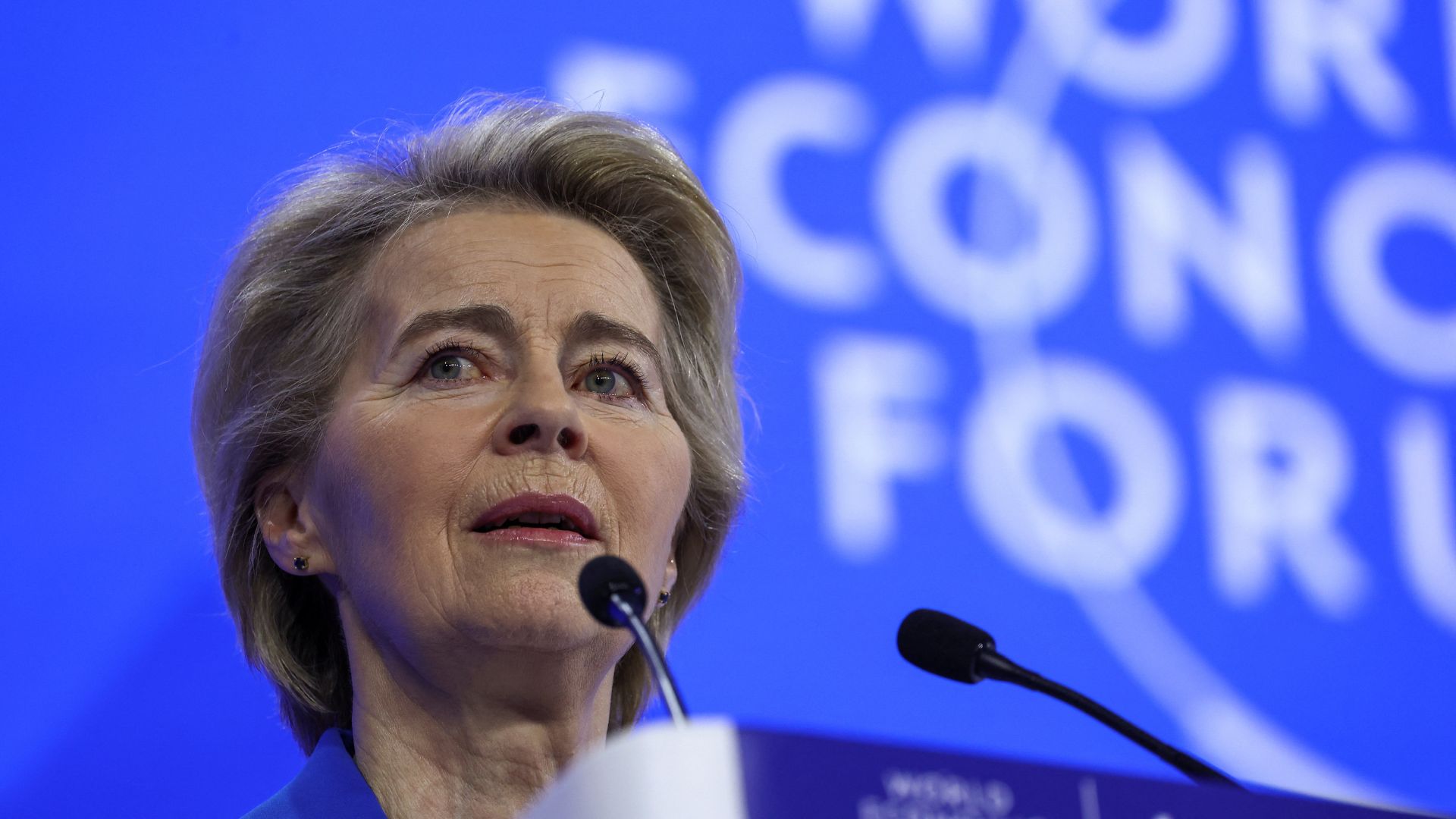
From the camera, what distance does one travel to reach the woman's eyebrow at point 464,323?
5.53 ft

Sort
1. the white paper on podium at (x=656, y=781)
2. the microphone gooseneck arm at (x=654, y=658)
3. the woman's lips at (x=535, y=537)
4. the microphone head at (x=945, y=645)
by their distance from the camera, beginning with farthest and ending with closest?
1. the woman's lips at (x=535, y=537)
2. the microphone head at (x=945, y=645)
3. the microphone gooseneck arm at (x=654, y=658)
4. the white paper on podium at (x=656, y=781)

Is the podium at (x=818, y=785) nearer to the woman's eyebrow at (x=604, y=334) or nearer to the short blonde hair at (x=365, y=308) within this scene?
the woman's eyebrow at (x=604, y=334)

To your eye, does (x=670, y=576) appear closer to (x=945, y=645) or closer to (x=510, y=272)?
(x=510, y=272)

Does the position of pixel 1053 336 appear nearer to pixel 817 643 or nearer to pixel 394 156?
pixel 817 643

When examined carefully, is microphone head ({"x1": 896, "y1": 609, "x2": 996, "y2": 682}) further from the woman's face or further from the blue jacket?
the blue jacket

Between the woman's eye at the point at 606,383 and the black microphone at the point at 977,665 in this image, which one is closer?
the black microphone at the point at 977,665

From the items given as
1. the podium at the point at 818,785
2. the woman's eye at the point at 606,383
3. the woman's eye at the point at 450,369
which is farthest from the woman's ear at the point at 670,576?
the podium at the point at 818,785

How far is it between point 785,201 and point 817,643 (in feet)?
2.14

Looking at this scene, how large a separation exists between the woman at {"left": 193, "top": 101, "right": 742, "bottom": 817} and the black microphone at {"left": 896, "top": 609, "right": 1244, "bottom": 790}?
39cm

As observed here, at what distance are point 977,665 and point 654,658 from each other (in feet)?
1.05

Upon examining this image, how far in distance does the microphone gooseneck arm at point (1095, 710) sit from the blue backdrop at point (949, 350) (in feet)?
2.89

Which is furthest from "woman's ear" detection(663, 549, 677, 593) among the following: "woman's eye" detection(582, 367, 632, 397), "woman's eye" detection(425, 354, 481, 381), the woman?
"woman's eye" detection(425, 354, 481, 381)

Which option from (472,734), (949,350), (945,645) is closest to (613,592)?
(945,645)

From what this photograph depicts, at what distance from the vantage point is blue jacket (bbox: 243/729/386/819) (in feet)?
5.19
